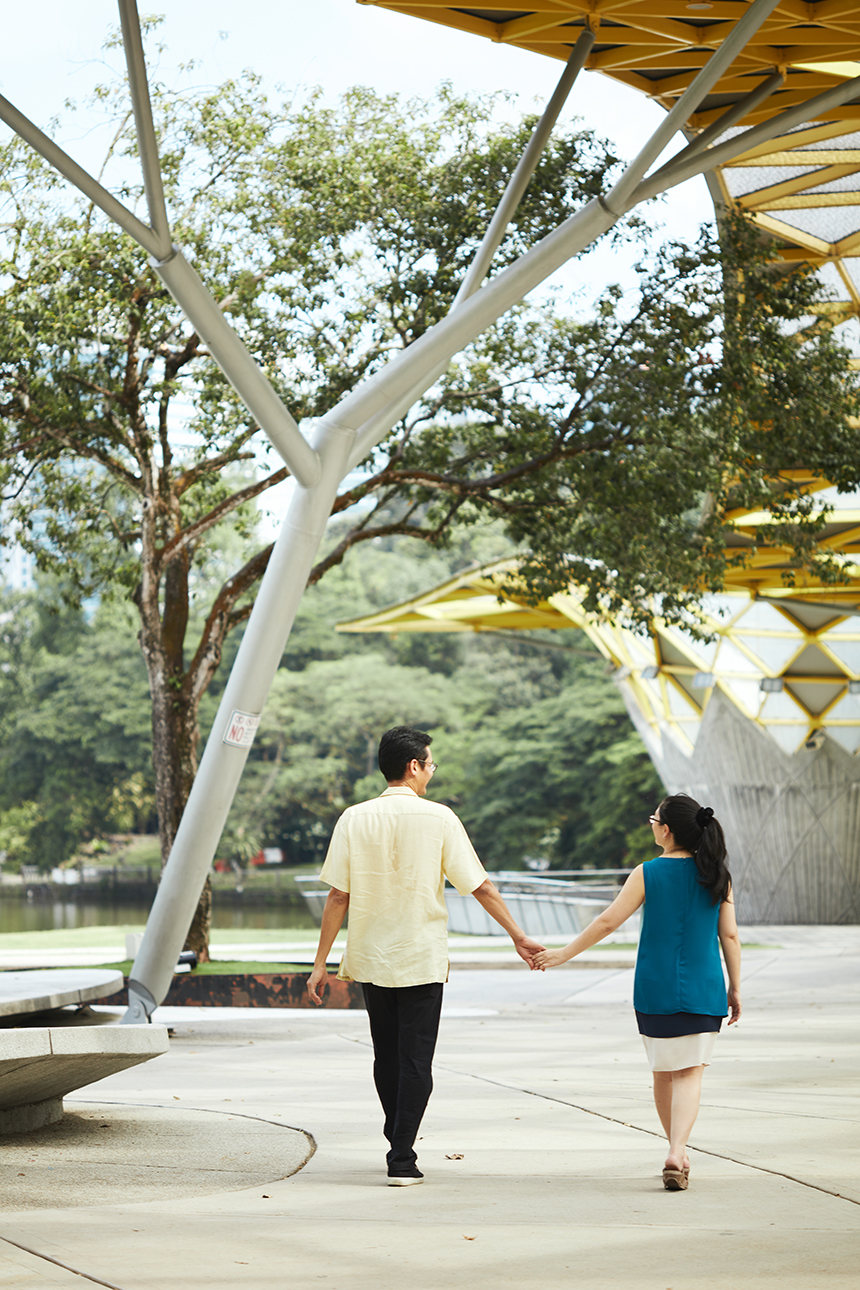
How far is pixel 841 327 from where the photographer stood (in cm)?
1933

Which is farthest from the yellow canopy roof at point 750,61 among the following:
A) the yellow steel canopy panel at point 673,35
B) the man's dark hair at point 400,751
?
the man's dark hair at point 400,751

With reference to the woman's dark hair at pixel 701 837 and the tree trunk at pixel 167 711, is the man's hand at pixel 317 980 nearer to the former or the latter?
the woman's dark hair at pixel 701 837

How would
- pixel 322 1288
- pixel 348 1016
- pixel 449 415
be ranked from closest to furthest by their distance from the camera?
pixel 322 1288 < pixel 348 1016 < pixel 449 415

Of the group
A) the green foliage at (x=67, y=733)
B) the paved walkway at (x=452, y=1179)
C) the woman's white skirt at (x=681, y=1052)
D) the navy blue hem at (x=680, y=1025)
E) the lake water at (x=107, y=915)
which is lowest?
the lake water at (x=107, y=915)

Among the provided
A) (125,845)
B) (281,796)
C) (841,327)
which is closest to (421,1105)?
(841,327)

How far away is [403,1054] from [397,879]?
0.69 m

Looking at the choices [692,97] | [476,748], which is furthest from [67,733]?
[692,97]

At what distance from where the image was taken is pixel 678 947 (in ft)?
18.4

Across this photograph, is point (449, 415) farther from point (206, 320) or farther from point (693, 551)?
point (206, 320)

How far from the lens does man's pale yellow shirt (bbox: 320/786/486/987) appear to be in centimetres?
560

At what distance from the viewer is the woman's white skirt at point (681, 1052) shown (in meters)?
5.51

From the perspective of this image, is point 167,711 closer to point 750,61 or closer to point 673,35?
point 673,35

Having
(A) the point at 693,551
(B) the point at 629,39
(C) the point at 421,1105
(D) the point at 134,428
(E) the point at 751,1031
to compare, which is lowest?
(E) the point at 751,1031

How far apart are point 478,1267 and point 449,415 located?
14.1 meters
